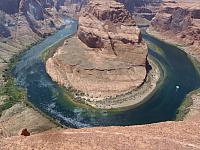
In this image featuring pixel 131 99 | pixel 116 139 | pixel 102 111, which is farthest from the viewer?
pixel 131 99

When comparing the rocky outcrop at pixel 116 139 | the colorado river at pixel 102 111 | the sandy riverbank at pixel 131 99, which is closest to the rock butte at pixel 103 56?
the sandy riverbank at pixel 131 99

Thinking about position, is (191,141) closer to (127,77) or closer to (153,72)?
(127,77)

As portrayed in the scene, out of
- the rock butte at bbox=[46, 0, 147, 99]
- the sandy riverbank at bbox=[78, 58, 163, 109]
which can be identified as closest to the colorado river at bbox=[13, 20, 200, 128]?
the sandy riverbank at bbox=[78, 58, 163, 109]

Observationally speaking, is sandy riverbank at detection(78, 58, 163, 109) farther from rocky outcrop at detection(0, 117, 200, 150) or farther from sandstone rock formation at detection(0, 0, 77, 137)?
rocky outcrop at detection(0, 117, 200, 150)

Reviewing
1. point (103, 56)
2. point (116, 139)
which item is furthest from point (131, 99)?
point (116, 139)

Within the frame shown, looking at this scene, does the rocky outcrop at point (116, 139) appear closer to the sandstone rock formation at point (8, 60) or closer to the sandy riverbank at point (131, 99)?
the sandstone rock formation at point (8, 60)

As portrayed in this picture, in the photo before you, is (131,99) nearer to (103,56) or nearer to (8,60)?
(103,56)
